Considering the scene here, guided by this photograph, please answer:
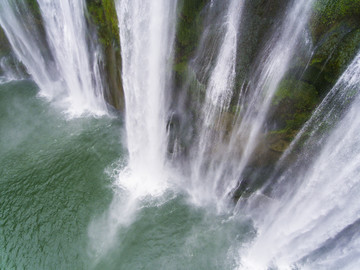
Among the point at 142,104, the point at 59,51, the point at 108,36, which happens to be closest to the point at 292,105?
the point at 142,104

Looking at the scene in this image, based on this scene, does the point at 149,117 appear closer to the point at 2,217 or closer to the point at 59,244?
the point at 59,244

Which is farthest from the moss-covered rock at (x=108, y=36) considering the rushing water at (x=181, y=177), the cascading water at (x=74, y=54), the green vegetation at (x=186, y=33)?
the green vegetation at (x=186, y=33)

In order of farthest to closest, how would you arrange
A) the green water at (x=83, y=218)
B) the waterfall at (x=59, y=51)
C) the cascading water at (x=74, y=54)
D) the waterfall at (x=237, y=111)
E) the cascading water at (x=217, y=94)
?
the waterfall at (x=59, y=51) < the cascading water at (x=74, y=54) < the green water at (x=83, y=218) < the cascading water at (x=217, y=94) < the waterfall at (x=237, y=111)

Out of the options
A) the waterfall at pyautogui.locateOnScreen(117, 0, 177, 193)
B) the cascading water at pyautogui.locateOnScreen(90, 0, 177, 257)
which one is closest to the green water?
the cascading water at pyautogui.locateOnScreen(90, 0, 177, 257)

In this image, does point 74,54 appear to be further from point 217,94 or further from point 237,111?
point 237,111

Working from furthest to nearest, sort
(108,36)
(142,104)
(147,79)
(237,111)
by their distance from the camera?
(108,36) < (142,104) < (147,79) < (237,111)

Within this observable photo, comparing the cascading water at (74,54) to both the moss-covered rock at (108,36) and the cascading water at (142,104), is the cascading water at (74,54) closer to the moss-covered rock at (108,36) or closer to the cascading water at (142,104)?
the moss-covered rock at (108,36)

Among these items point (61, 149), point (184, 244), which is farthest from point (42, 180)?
point (184, 244)
